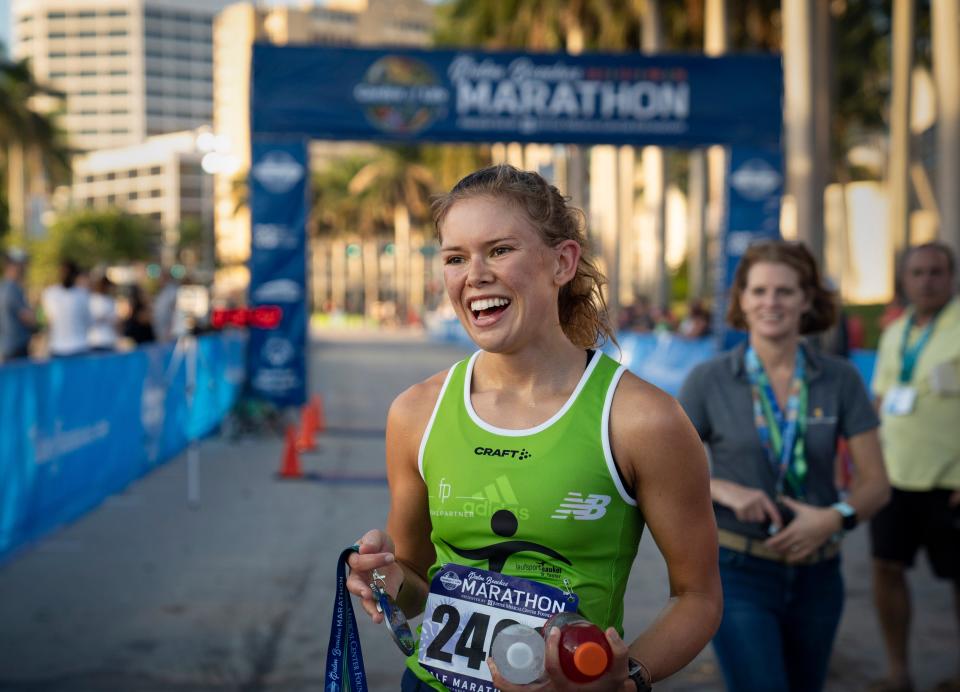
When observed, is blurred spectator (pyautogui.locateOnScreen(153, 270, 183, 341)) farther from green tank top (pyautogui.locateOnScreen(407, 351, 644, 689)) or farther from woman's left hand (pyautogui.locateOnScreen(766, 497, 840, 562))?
green tank top (pyautogui.locateOnScreen(407, 351, 644, 689))

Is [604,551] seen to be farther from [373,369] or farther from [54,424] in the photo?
[373,369]

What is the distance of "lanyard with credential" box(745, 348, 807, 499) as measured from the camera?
399 cm

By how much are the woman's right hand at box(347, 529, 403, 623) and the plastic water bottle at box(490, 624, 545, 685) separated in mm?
317

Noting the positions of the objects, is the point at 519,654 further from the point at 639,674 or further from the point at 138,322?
the point at 138,322

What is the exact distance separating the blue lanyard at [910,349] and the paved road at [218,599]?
150cm

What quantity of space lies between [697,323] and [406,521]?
62.7ft

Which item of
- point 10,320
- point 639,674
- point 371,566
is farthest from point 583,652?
point 10,320

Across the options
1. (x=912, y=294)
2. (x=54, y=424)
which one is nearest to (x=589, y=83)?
(x=54, y=424)

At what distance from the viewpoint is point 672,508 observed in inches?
94.9

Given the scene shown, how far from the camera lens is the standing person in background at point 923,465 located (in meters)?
5.59

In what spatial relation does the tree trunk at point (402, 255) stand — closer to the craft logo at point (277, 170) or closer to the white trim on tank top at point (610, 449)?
the craft logo at point (277, 170)

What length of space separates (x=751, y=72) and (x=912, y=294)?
40.4 feet

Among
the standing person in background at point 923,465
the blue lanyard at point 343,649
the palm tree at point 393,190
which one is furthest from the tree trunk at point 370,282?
the blue lanyard at point 343,649

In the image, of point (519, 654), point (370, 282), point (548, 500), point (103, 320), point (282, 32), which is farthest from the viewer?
point (282, 32)
